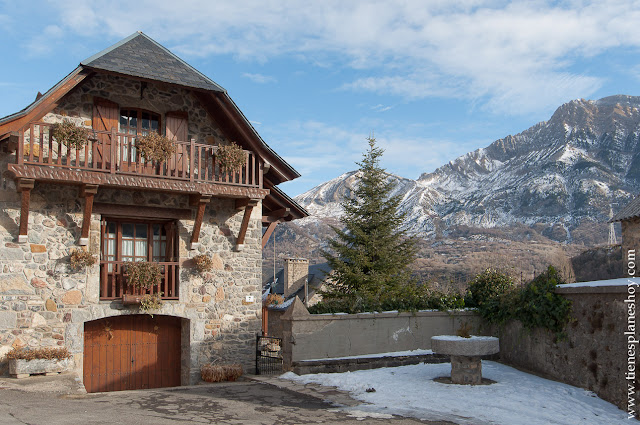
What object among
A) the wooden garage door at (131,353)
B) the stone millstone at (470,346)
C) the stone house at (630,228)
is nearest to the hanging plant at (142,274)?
the wooden garage door at (131,353)

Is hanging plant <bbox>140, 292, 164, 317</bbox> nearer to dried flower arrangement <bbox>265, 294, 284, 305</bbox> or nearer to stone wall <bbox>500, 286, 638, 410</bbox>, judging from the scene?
stone wall <bbox>500, 286, 638, 410</bbox>

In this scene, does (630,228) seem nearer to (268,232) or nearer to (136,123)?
(268,232)

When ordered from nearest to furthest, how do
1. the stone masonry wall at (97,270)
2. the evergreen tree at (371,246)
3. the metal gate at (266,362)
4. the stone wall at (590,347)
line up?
1. the stone wall at (590,347)
2. the stone masonry wall at (97,270)
3. the metal gate at (266,362)
4. the evergreen tree at (371,246)

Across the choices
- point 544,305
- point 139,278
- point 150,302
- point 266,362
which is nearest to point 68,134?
point 139,278

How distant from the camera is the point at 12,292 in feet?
39.0

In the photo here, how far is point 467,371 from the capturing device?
10.8 m

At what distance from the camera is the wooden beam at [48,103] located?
1155cm

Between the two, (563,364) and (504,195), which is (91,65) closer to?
(563,364)

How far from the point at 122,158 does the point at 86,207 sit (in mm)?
1354

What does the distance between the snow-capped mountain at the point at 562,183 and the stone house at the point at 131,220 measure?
10905 centimetres

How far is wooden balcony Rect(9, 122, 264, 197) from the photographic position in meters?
11.6

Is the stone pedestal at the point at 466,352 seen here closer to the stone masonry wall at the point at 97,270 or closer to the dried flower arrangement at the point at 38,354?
the stone masonry wall at the point at 97,270

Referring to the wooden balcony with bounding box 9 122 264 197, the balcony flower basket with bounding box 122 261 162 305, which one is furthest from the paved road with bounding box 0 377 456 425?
the wooden balcony with bounding box 9 122 264 197

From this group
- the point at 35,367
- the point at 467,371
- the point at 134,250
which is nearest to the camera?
the point at 467,371
